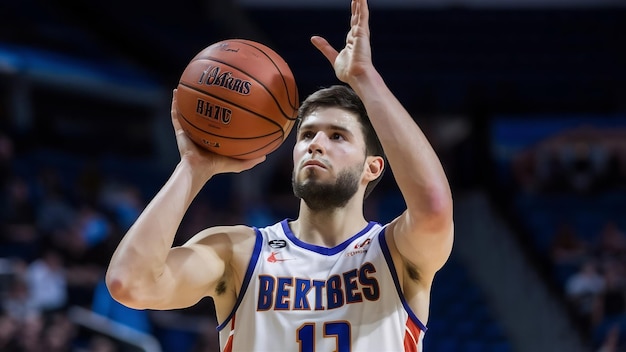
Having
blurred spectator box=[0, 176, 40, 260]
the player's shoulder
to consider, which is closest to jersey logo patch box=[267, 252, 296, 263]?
the player's shoulder

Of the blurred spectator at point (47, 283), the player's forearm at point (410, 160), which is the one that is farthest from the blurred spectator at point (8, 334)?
the player's forearm at point (410, 160)

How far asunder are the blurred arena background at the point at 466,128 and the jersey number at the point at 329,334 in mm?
8567

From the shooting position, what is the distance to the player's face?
319cm

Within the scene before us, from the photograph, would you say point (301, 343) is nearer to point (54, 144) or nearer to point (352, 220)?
point (352, 220)

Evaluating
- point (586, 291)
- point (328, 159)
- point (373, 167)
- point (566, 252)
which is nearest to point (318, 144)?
point (328, 159)

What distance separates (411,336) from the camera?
3109mm

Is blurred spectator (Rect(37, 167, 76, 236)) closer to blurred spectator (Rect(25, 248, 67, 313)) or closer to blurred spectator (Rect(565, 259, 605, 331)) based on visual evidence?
blurred spectator (Rect(25, 248, 67, 313))

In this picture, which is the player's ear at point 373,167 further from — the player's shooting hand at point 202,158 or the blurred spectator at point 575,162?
the blurred spectator at point 575,162

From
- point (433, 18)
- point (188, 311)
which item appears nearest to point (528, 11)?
point (433, 18)

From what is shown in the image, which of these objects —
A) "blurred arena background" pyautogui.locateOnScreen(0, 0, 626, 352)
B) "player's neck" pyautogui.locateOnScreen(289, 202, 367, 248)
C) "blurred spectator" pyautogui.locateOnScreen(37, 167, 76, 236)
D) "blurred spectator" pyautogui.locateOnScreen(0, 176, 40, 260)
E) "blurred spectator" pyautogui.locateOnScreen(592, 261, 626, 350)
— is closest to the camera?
"player's neck" pyautogui.locateOnScreen(289, 202, 367, 248)

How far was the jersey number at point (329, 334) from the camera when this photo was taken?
300 cm

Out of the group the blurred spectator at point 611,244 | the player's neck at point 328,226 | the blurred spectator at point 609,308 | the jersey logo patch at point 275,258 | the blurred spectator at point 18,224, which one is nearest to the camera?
the jersey logo patch at point 275,258

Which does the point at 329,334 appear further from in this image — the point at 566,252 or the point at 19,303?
the point at 566,252

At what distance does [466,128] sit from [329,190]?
48.7 ft
